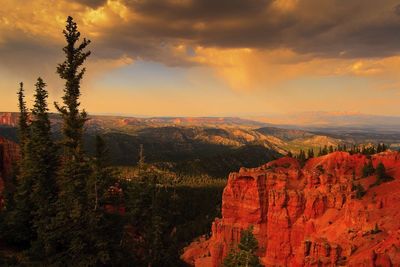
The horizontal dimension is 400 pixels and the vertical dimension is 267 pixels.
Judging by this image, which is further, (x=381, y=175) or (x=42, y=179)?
(x=381, y=175)

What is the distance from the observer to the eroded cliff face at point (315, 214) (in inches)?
2766

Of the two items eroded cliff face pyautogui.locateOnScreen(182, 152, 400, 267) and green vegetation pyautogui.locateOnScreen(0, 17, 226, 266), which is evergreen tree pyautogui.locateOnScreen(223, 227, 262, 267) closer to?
green vegetation pyautogui.locateOnScreen(0, 17, 226, 266)

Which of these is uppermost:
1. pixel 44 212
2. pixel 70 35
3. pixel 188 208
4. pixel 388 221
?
A: pixel 70 35

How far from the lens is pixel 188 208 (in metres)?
178

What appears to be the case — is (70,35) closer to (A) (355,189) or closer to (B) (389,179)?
(A) (355,189)

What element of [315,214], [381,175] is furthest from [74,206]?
[381,175]

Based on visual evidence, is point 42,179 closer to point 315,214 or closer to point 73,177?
point 73,177

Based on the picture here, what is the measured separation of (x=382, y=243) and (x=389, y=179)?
23815 mm

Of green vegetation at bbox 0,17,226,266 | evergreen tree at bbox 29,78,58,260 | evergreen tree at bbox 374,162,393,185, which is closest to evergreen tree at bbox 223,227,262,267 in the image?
green vegetation at bbox 0,17,226,266

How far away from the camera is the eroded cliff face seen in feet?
230

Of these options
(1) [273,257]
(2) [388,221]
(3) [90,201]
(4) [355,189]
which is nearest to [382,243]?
(2) [388,221]

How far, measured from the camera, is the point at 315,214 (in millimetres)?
85688

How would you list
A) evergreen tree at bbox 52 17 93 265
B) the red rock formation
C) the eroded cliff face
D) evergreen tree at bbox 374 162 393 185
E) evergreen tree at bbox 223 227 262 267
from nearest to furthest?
evergreen tree at bbox 52 17 93 265 → evergreen tree at bbox 223 227 262 267 → the eroded cliff face → evergreen tree at bbox 374 162 393 185 → the red rock formation

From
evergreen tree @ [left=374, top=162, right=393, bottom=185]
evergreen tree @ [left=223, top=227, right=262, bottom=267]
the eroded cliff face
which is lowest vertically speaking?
the eroded cliff face
